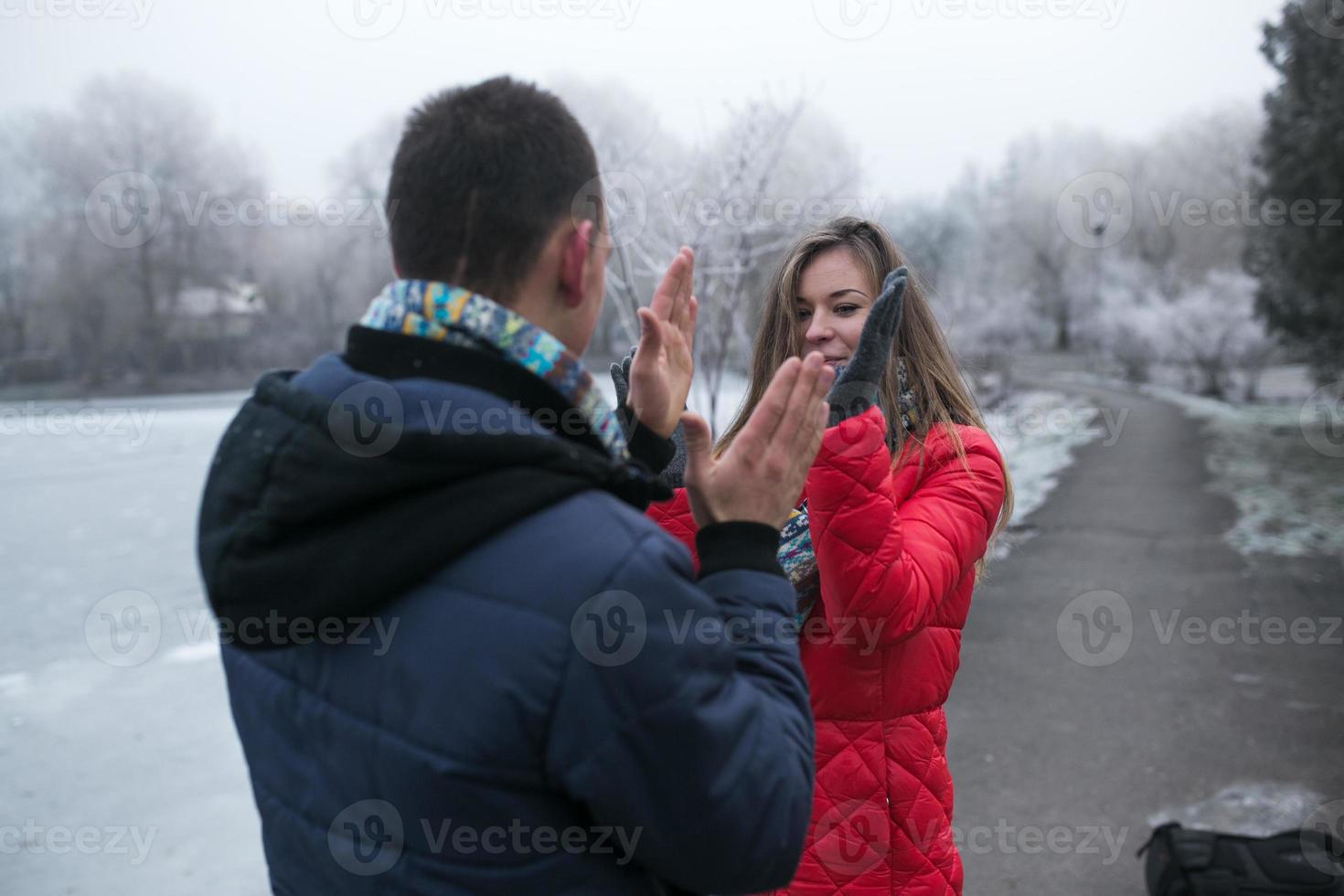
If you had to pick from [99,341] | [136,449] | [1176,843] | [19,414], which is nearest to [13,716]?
[1176,843]

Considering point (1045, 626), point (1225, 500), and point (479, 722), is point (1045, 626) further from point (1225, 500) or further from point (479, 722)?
point (479, 722)
